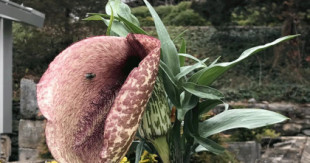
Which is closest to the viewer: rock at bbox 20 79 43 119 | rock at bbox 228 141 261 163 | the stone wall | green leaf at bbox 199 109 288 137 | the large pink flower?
the large pink flower

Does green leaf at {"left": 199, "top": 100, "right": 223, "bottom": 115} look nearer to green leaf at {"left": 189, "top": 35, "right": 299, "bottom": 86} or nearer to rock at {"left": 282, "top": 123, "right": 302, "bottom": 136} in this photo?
green leaf at {"left": 189, "top": 35, "right": 299, "bottom": 86}

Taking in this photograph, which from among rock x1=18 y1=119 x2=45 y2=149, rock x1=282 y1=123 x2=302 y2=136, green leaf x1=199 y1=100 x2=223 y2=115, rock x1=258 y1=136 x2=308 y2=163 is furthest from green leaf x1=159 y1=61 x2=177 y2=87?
rock x1=282 y1=123 x2=302 y2=136

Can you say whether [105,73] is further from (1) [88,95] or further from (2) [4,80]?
(2) [4,80]

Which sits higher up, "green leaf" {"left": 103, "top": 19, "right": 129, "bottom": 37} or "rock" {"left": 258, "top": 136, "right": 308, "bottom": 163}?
"green leaf" {"left": 103, "top": 19, "right": 129, "bottom": 37}

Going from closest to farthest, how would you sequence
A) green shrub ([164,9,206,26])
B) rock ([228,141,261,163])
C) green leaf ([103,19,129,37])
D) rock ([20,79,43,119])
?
green leaf ([103,19,129,37]) < rock ([228,141,261,163]) < rock ([20,79,43,119]) < green shrub ([164,9,206,26])

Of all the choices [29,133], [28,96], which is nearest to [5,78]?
[28,96]

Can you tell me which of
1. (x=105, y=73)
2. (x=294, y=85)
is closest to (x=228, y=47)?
(x=294, y=85)

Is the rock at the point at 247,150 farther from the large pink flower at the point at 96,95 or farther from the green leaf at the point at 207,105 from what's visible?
the large pink flower at the point at 96,95
